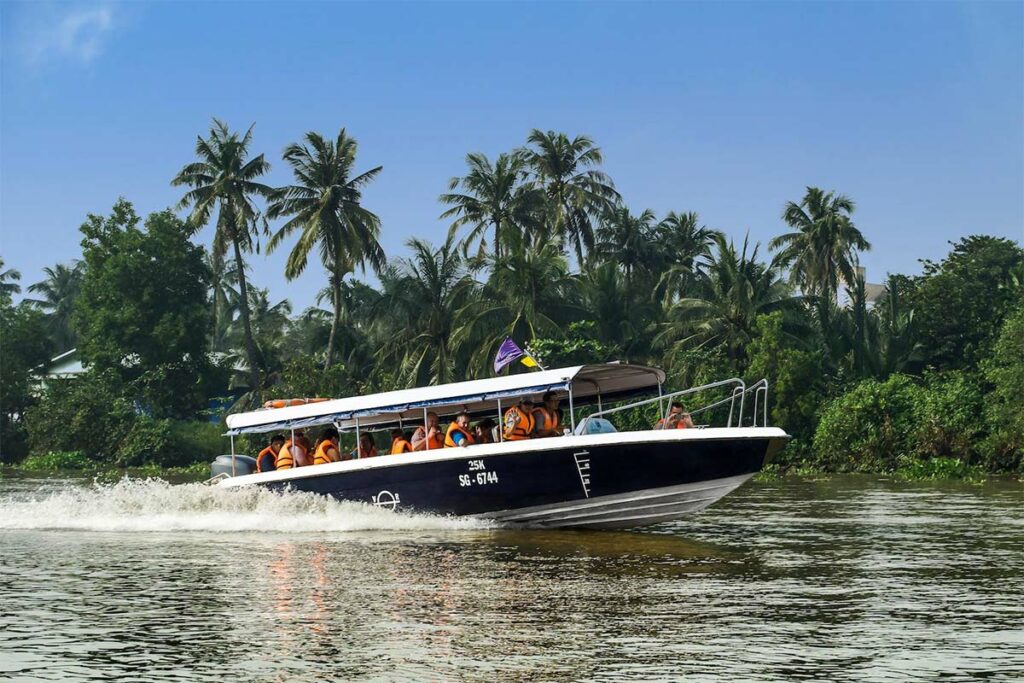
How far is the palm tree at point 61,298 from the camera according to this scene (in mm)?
84125

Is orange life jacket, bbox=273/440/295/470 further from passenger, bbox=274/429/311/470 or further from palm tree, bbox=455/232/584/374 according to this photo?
palm tree, bbox=455/232/584/374

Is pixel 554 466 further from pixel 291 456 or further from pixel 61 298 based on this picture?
pixel 61 298

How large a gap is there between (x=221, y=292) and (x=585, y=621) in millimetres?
72496

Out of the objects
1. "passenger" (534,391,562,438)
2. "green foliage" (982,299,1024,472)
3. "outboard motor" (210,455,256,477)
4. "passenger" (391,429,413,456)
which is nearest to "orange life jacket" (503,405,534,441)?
"passenger" (534,391,562,438)

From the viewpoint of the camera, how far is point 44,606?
13047mm

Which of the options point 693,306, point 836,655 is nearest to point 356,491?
point 836,655

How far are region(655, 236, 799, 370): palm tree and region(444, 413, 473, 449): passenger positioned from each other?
87.3 feet

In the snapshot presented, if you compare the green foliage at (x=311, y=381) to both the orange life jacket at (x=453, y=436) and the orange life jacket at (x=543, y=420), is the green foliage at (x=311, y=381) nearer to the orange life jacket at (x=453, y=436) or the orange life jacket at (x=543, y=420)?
the orange life jacket at (x=453, y=436)

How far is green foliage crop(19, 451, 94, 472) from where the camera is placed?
172ft

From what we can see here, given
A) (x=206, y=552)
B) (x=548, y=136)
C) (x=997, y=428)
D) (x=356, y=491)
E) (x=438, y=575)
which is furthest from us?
(x=548, y=136)

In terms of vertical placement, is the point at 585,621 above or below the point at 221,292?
below

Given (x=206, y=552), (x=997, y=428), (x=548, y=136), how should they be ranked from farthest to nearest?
(x=548, y=136)
(x=997, y=428)
(x=206, y=552)

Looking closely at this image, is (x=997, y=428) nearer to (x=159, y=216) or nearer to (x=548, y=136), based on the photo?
(x=548, y=136)

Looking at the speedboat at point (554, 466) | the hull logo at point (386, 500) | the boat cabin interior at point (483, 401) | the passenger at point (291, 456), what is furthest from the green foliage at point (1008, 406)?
the passenger at point (291, 456)
